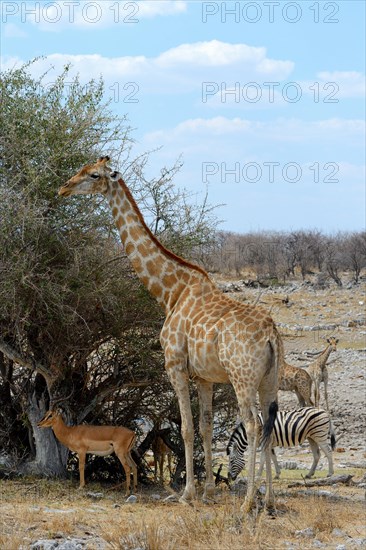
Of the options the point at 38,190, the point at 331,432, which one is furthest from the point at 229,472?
the point at 38,190

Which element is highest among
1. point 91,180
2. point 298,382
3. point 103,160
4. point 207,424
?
point 103,160

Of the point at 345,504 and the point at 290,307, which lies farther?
the point at 290,307

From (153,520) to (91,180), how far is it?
4132mm

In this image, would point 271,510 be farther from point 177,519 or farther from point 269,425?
point 177,519

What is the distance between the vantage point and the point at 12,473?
1173 centimetres

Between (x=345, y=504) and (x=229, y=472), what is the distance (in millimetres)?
2466

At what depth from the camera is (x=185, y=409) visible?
35.6 feet

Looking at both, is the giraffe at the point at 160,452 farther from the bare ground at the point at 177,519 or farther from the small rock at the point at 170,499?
the small rock at the point at 170,499

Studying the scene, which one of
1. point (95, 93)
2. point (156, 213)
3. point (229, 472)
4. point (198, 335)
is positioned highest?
point (95, 93)

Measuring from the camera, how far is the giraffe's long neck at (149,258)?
Answer: 442 inches

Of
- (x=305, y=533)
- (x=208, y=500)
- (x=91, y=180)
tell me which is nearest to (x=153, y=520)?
(x=305, y=533)

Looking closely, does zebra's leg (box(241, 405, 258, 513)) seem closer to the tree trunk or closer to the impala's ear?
the tree trunk

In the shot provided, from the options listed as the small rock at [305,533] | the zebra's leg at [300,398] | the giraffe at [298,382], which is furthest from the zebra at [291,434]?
the small rock at [305,533]

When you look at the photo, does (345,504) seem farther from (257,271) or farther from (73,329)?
(257,271)
